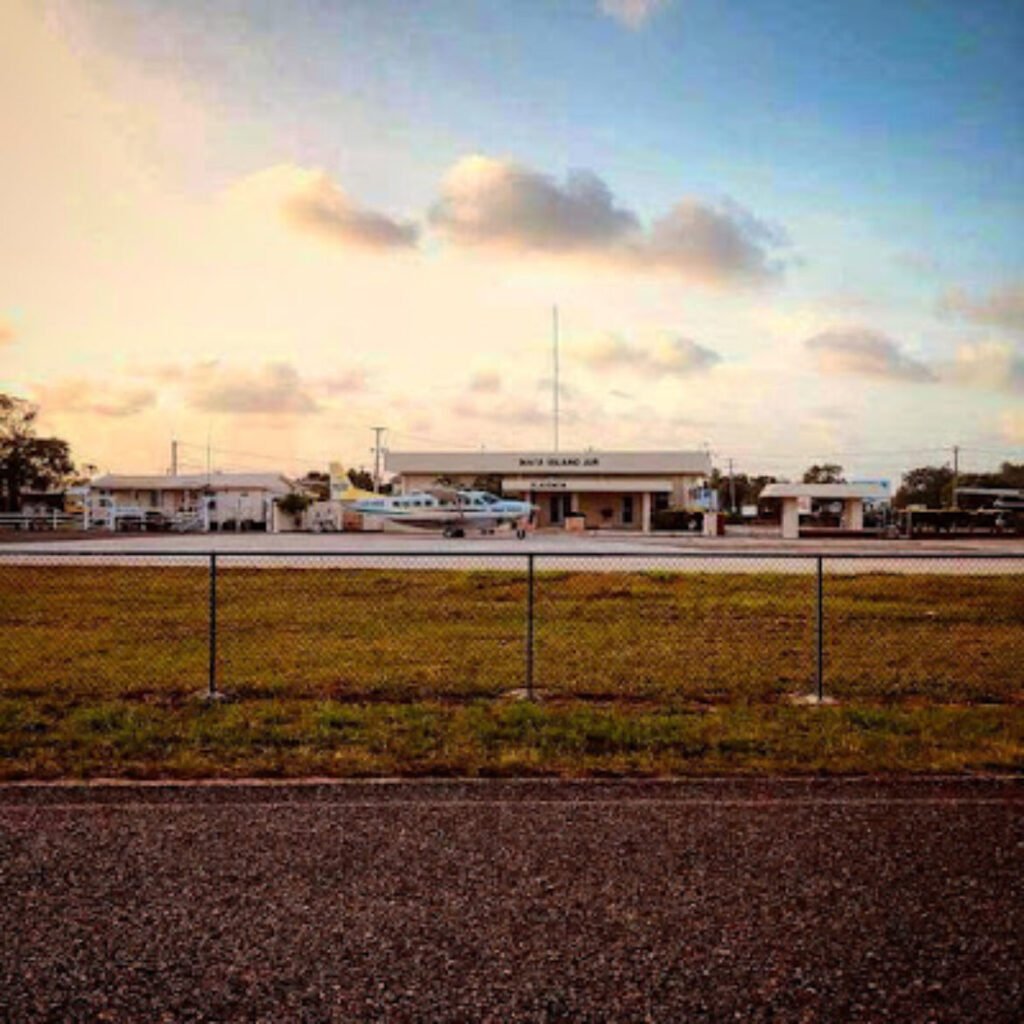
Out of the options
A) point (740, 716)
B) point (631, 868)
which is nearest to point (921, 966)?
point (631, 868)

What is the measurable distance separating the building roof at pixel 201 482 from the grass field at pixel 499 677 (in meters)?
52.2

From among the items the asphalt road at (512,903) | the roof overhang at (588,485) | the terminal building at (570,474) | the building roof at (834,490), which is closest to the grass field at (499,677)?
the asphalt road at (512,903)

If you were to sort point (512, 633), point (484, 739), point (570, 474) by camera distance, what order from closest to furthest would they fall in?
point (484, 739)
point (512, 633)
point (570, 474)

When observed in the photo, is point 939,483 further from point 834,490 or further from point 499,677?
point 499,677

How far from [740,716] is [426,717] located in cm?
296

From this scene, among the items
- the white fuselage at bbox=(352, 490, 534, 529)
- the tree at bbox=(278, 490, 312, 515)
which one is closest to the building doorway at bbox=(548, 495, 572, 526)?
the white fuselage at bbox=(352, 490, 534, 529)

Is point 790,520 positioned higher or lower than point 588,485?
lower

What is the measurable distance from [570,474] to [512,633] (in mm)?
53529

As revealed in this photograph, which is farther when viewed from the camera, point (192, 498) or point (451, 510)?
point (192, 498)

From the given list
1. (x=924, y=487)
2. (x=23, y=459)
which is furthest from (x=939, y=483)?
(x=23, y=459)

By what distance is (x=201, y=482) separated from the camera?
73.4 meters

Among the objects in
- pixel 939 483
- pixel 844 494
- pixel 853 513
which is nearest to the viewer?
pixel 844 494

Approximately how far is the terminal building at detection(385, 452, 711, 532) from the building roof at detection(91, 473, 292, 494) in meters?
10.4

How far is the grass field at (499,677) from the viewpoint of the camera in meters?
7.69
